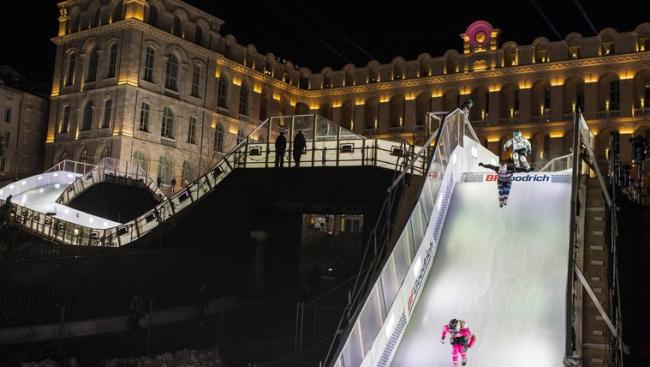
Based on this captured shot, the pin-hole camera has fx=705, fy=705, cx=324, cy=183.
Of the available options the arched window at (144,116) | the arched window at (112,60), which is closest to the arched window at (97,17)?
the arched window at (112,60)

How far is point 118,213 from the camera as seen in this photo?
36.3 m

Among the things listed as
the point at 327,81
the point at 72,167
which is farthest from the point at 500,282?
the point at 327,81

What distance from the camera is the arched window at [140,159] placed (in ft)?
163

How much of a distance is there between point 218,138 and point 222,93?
3.83 m

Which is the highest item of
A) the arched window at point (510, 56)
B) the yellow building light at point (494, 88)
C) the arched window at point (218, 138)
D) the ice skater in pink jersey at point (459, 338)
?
the arched window at point (510, 56)

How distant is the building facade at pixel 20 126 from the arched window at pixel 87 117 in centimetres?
673

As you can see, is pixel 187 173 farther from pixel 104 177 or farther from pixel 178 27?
pixel 104 177

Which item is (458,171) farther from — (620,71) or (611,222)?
(620,71)

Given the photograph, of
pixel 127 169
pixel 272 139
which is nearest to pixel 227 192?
pixel 272 139

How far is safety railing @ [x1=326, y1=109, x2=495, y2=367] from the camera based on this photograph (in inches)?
437

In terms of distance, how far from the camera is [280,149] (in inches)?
987

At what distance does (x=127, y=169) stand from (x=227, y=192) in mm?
19501

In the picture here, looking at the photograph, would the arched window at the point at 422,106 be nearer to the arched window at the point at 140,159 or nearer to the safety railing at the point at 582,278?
the arched window at the point at 140,159

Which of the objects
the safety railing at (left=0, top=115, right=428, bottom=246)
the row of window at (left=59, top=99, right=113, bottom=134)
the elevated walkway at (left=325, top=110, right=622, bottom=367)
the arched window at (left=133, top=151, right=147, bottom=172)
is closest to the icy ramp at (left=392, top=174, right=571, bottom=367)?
the elevated walkway at (left=325, top=110, right=622, bottom=367)
